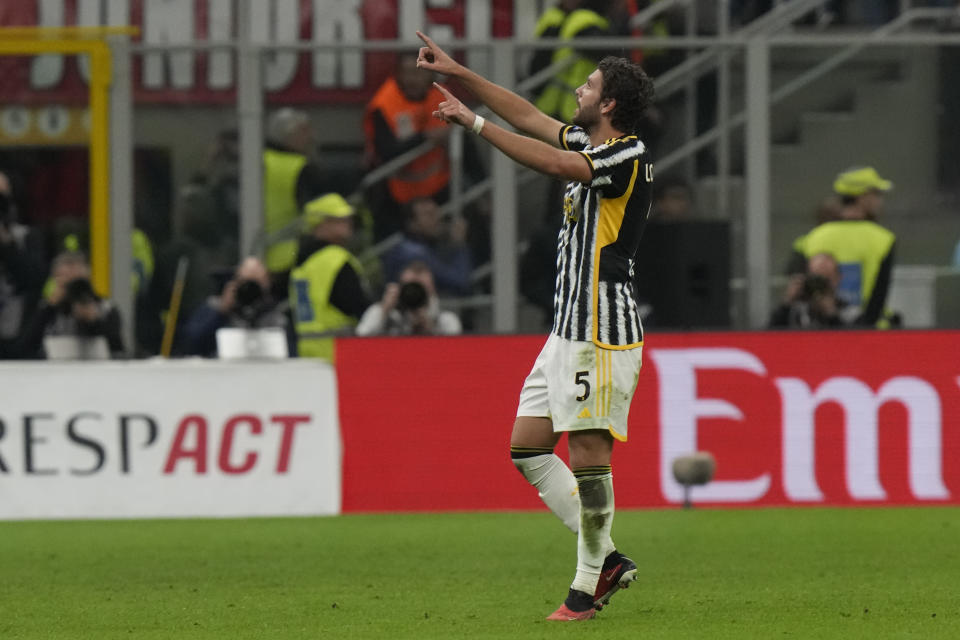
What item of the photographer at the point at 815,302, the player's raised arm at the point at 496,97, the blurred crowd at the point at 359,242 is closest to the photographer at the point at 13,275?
the blurred crowd at the point at 359,242

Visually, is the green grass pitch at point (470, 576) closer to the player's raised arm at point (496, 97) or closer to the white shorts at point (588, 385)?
the white shorts at point (588, 385)

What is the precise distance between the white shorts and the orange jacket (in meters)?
6.57

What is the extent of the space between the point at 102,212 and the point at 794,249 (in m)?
4.92

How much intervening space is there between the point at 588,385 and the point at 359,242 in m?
6.69

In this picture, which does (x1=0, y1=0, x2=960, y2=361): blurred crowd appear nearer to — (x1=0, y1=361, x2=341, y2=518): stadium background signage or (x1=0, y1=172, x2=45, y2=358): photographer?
(x1=0, y1=172, x2=45, y2=358): photographer

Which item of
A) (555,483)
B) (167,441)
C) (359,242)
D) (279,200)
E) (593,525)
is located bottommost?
(167,441)

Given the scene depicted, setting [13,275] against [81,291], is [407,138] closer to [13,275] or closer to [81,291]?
[81,291]

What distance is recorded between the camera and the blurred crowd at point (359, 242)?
1297cm

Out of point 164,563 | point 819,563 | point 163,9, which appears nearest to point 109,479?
point 164,563

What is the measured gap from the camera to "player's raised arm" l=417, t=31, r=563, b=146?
668 centimetres

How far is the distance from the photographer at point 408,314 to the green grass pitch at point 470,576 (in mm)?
1323

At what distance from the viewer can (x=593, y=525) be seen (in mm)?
6996

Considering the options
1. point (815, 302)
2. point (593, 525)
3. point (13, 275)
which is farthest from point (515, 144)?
point (13, 275)

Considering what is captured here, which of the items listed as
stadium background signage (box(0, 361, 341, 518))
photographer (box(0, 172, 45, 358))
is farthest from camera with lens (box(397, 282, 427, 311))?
photographer (box(0, 172, 45, 358))
